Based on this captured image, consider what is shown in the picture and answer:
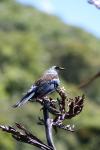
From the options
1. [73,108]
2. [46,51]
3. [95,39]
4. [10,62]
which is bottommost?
[73,108]

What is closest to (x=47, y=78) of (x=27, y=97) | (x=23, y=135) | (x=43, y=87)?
(x=43, y=87)

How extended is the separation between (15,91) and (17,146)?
1276cm

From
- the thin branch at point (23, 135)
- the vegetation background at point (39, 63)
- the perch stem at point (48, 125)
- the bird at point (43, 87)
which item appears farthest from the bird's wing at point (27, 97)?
the vegetation background at point (39, 63)

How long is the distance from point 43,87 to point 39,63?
1878 inches

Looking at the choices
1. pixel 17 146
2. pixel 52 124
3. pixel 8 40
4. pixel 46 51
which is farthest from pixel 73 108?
pixel 46 51

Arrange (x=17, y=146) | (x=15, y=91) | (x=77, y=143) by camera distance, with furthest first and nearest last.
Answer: (x=15, y=91) < (x=77, y=143) < (x=17, y=146)

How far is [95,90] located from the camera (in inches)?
2124

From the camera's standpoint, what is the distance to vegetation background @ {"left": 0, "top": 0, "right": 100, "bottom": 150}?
113 feet

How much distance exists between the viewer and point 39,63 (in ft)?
168

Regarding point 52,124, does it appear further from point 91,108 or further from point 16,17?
point 16,17

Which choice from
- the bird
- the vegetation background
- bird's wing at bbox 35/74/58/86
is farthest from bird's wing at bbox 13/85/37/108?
the vegetation background

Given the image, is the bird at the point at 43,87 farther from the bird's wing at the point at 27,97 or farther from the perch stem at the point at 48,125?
the perch stem at the point at 48,125

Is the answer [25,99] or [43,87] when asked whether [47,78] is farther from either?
[25,99]

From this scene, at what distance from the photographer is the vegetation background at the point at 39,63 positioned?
3447 centimetres
